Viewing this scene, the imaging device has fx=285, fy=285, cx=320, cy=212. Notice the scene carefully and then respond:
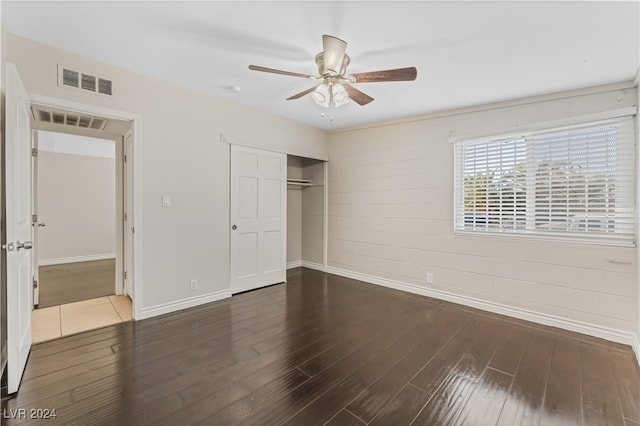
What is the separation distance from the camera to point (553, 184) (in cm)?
320

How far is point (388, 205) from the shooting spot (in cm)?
455

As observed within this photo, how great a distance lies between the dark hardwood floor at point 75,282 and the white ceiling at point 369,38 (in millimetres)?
3157

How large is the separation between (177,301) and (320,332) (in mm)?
1800

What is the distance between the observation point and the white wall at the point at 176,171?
2.90 metres

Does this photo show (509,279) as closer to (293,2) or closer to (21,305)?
(293,2)

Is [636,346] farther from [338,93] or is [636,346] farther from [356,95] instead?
[338,93]

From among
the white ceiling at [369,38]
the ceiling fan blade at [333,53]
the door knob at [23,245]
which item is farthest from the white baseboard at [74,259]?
the ceiling fan blade at [333,53]

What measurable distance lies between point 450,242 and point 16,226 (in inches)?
173

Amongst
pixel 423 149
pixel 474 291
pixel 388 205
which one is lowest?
pixel 474 291

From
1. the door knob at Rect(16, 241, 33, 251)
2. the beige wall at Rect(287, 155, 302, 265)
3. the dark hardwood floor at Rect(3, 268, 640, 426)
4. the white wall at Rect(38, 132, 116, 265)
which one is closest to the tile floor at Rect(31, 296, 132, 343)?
the dark hardwood floor at Rect(3, 268, 640, 426)

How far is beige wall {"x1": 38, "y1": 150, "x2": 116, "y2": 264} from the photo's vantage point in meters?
5.87

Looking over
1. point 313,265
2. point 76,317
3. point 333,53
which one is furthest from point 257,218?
point 333,53

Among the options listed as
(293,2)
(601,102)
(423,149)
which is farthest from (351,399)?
(601,102)

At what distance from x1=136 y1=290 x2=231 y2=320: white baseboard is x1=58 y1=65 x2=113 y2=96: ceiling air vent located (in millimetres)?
2329
